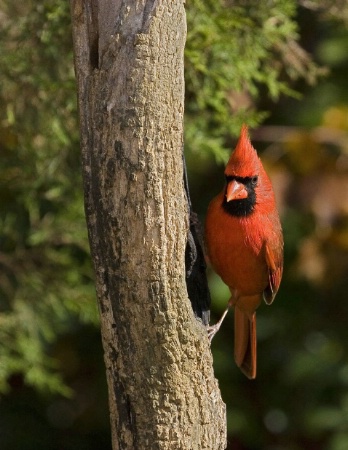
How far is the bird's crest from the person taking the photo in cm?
305

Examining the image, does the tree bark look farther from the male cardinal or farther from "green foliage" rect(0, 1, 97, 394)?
"green foliage" rect(0, 1, 97, 394)

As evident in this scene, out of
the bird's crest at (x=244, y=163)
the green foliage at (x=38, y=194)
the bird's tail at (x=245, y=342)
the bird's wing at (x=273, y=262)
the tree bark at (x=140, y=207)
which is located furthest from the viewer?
the bird's tail at (x=245, y=342)

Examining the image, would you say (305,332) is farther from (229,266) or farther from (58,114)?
(58,114)

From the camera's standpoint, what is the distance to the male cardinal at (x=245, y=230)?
316cm

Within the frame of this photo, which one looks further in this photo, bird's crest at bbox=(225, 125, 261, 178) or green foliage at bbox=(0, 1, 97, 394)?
green foliage at bbox=(0, 1, 97, 394)

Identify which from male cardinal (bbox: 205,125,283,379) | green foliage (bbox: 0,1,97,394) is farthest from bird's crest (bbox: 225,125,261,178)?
green foliage (bbox: 0,1,97,394)

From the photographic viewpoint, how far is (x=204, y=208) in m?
4.87

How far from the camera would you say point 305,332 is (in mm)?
4809

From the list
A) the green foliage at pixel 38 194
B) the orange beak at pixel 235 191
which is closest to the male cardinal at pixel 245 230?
the orange beak at pixel 235 191

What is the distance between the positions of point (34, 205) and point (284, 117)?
5.12 feet

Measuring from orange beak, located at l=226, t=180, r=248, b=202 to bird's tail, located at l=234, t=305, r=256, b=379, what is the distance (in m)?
0.77

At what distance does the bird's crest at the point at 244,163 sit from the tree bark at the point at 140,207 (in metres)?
0.49

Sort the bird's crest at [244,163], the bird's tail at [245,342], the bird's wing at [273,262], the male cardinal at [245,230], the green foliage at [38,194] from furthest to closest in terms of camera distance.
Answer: the bird's tail at [245,342] < the green foliage at [38,194] < the bird's wing at [273,262] < the male cardinal at [245,230] < the bird's crest at [244,163]

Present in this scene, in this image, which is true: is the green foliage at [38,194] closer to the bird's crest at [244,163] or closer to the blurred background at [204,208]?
the blurred background at [204,208]
